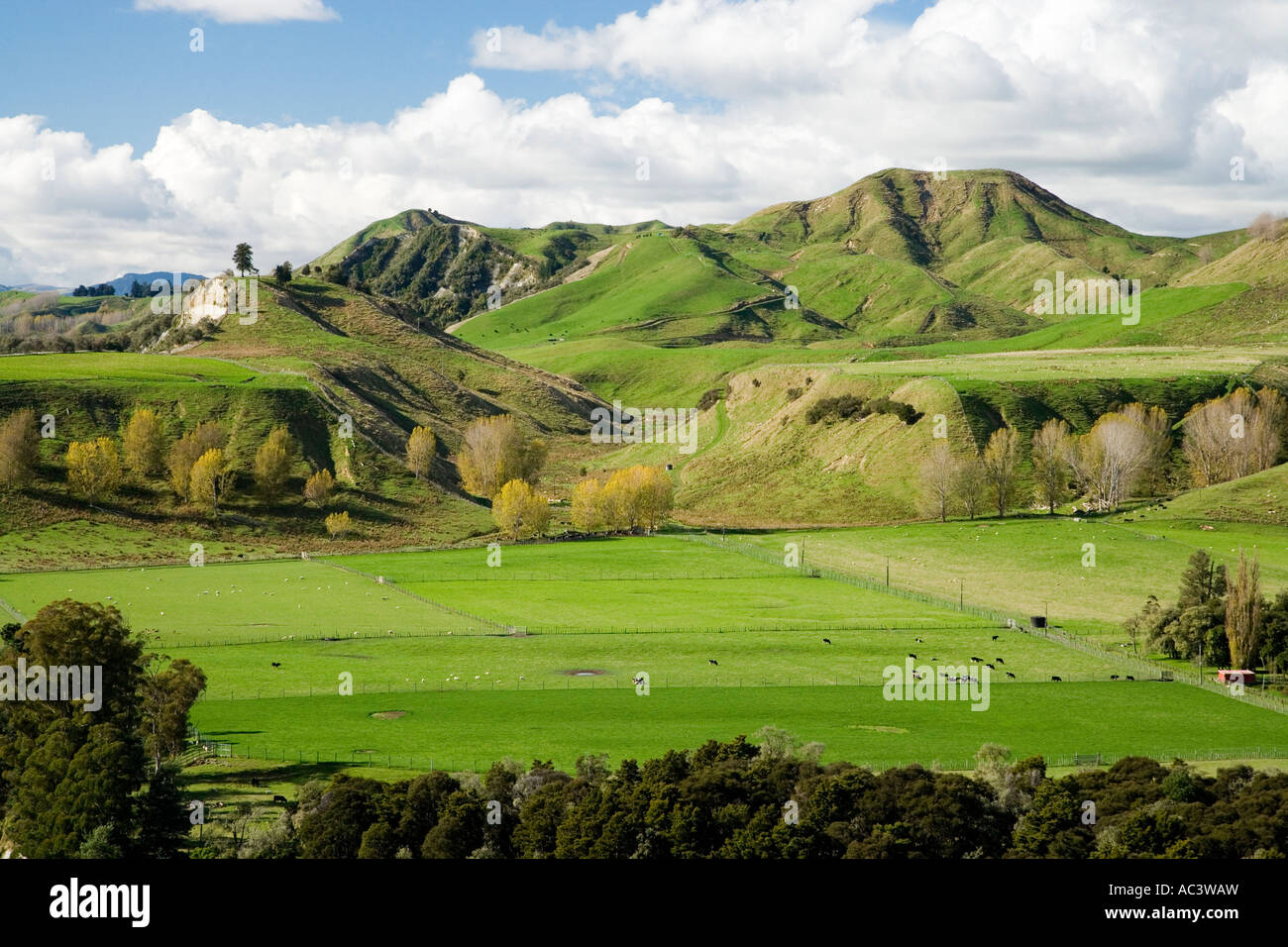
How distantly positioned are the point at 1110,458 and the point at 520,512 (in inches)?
2905

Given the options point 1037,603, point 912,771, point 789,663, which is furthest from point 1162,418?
point 912,771

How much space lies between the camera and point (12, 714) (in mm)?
55531

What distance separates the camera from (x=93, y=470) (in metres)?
142

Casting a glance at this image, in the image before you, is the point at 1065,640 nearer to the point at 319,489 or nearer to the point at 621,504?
the point at 621,504

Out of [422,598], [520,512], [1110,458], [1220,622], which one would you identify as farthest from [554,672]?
[1110,458]

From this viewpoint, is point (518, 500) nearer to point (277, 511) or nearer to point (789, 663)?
point (277, 511)

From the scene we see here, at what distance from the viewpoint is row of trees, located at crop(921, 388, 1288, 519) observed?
14738cm

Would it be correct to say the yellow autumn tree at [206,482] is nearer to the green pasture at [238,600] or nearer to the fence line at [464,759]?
the green pasture at [238,600]

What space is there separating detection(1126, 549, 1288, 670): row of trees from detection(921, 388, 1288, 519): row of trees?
177ft

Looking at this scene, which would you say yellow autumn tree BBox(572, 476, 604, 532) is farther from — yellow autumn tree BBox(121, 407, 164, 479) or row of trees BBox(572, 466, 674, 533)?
yellow autumn tree BBox(121, 407, 164, 479)

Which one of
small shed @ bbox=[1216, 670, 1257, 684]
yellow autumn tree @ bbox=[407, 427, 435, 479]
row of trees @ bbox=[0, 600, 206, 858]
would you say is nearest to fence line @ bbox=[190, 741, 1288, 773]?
row of trees @ bbox=[0, 600, 206, 858]

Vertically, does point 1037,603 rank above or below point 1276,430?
below

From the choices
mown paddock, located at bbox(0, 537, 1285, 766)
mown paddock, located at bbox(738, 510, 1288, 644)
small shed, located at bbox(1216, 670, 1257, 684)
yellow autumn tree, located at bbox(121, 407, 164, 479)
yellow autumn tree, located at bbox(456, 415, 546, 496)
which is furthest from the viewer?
yellow autumn tree, located at bbox(456, 415, 546, 496)

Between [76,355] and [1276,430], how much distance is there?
7241 inches
